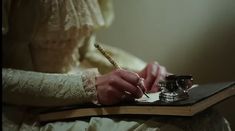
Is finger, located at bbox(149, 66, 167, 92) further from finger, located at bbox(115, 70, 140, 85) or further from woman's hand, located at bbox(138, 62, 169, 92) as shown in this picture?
finger, located at bbox(115, 70, 140, 85)

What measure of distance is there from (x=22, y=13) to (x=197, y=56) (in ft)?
2.10

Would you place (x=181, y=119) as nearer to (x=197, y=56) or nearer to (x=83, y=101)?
(x=83, y=101)

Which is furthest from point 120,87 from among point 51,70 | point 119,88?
point 51,70

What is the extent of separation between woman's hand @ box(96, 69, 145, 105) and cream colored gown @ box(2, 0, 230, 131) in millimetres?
27

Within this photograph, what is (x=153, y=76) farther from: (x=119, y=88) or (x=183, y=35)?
(x=183, y=35)

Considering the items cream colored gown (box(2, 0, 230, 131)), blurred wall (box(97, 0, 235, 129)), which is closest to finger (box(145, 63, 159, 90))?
cream colored gown (box(2, 0, 230, 131))

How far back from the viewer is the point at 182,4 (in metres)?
1.27

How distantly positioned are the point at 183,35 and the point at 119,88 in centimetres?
68

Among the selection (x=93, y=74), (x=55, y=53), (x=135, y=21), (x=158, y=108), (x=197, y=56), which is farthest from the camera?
(x=135, y=21)

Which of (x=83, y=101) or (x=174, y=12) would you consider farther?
(x=174, y=12)

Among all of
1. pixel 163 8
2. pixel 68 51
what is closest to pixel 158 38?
pixel 163 8

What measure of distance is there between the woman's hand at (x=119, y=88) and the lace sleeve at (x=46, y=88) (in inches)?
1.2

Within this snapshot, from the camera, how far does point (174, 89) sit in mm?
652

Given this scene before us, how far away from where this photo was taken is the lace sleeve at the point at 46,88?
2.28 feet
